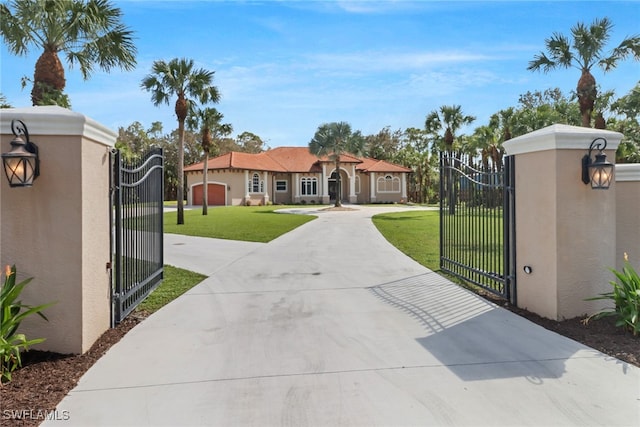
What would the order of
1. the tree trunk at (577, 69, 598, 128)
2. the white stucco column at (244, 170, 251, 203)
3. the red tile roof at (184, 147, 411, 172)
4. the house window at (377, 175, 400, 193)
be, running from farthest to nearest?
1. the house window at (377, 175, 400, 193)
2. the red tile roof at (184, 147, 411, 172)
3. the white stucco column at (244, 170, 251, 203)
4. the tree trunk at (577, 69, 598, 128)

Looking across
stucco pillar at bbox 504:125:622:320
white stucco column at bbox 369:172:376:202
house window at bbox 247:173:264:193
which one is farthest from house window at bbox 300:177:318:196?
stucco pillar at bbox 504:125:622:320

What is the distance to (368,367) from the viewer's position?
3.60 metres

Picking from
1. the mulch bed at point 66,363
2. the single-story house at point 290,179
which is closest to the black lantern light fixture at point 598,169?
the mulch bed at point 66,363

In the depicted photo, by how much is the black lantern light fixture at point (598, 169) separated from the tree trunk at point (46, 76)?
1378 centimetres

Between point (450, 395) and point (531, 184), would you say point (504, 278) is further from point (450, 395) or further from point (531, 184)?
→ point (450, 395)

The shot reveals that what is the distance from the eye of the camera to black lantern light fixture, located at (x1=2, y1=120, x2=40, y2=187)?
11.4ft

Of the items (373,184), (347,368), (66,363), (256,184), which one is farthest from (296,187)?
(347,368)

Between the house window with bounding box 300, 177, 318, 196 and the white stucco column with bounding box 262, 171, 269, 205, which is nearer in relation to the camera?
the white stucco column with bounding box 262, 171, 269, 205

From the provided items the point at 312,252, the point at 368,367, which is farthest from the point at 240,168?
the point at 368,367

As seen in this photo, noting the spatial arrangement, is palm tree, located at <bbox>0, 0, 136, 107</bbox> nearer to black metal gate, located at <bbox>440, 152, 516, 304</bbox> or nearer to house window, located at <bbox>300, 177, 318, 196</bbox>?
black metal gate, located at <bbox>440, 152, 516, 304</bbox>

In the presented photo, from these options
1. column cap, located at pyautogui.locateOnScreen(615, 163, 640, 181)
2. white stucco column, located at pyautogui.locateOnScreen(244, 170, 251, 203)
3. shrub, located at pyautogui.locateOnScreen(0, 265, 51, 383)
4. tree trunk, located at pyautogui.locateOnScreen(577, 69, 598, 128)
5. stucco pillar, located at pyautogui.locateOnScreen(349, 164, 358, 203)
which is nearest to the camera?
shrub, located at pyautogui.locateOnScreen(0, 265, 51, 383)

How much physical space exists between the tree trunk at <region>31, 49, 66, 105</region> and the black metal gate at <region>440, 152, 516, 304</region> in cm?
1167

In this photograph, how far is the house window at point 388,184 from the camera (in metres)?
45.2

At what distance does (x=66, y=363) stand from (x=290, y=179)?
4088 cm
